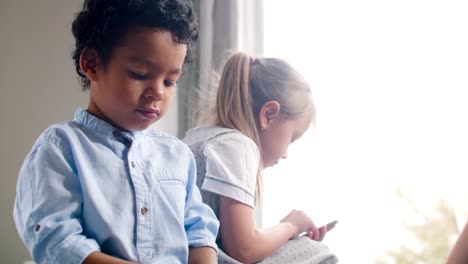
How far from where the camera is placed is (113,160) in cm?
96

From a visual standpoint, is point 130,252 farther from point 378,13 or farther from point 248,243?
point 378,13

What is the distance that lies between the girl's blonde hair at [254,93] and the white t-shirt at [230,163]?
72 millimetres

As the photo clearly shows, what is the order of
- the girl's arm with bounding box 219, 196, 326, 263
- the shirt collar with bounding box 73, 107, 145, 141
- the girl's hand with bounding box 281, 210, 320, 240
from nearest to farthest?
the shirt collar with bounding box 73, 107, 145, 141 < the girl's arm with bounding box 219, 196, 326, 263 < the girl's hand with bounding box 281, 210, 320, 240

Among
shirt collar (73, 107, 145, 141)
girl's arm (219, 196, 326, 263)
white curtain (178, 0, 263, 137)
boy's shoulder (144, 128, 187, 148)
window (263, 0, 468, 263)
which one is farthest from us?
white curtain (178, 0, 263, 137)

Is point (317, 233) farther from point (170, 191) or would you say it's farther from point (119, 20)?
point (119, 20)

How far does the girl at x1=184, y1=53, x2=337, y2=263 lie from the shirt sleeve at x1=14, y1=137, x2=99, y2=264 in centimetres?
36

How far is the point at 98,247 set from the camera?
2.92 feet

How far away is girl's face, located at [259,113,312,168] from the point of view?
1387 millimetres

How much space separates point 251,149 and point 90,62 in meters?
0.43

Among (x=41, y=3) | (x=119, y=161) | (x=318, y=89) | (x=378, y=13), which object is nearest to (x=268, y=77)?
(x=318, y=89)

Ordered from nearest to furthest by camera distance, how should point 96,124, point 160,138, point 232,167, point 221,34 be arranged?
point 96,124
point 160,138
point 232,167
point 221,34

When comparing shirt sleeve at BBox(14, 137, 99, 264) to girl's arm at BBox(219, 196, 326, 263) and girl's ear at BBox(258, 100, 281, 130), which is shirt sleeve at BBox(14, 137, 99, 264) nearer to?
girl's arm at BBox(219, 196, 326, 263)

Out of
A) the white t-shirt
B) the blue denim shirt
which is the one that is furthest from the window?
the blue denim shirt

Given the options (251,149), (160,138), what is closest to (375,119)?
(251,149)
